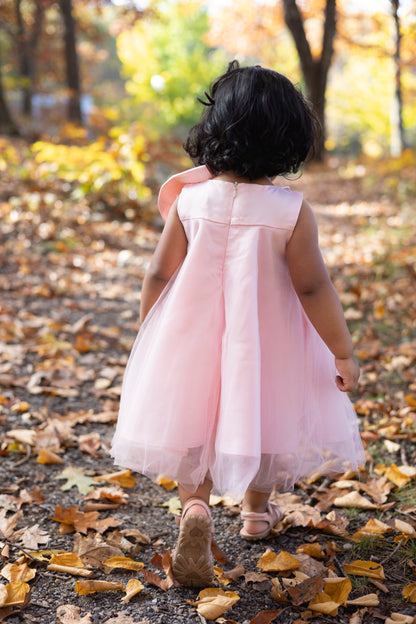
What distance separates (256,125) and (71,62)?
13143 millimetres

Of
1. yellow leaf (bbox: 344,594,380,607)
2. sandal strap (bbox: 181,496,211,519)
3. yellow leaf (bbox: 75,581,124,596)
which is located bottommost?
yellow leaf (bbox: 75,581,124,596)

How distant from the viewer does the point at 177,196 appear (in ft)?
6.41

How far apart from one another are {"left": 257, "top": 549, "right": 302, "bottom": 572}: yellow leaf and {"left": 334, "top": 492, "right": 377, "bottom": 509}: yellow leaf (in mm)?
464

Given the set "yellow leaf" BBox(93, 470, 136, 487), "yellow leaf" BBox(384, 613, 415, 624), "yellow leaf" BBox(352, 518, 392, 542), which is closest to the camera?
"yellow leaf" BBox(384, 613, 415, 624)

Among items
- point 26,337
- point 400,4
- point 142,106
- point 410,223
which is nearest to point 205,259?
point 26,337

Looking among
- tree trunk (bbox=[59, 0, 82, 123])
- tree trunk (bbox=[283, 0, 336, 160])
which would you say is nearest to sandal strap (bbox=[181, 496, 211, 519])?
tree trunk (bbox=[283, 0, 336, 160])

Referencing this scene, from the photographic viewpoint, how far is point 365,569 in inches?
70.4

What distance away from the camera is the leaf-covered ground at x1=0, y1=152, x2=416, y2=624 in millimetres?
1647

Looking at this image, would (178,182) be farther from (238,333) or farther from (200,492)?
(200,492)

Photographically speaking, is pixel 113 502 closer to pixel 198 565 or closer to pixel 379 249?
pixel 198 565

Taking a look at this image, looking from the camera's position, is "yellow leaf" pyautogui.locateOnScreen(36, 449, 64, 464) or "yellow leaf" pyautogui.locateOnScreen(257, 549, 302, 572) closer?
"yellow leaf" pyautogui.locateOnScreen(257, 549, 302, 572)

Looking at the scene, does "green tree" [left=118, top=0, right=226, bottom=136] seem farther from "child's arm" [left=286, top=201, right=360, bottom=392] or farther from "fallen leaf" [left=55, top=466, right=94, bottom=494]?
"child's arm" [left=286, top=201, right=360, bottom=392]

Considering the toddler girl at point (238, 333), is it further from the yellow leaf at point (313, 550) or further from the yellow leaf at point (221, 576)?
the yellow leaf at point (313, 550)

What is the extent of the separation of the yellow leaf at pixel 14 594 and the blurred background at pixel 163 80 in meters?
1.58
